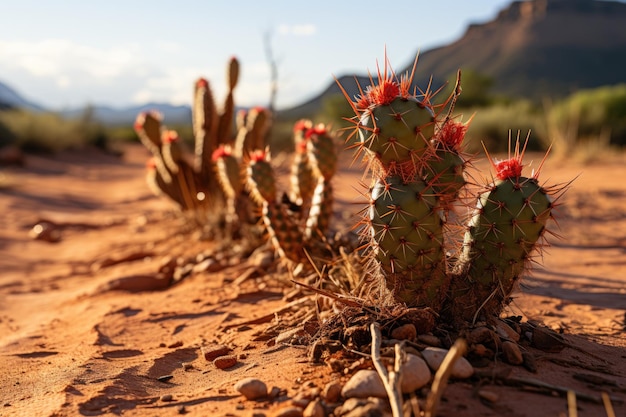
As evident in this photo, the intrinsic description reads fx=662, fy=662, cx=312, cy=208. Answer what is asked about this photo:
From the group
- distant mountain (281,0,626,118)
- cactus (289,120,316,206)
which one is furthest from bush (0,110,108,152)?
distant mountain (281,0,626,118)

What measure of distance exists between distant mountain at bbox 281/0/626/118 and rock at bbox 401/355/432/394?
157ft

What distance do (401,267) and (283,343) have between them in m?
0.72

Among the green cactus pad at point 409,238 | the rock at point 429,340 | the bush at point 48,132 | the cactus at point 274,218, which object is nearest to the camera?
the rock at point 429,340

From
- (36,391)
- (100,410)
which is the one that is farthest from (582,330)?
(36,391)

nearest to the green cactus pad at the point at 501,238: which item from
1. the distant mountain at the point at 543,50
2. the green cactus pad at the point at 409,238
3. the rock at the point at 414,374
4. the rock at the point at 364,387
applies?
the green cactus pad at the point at 409,238

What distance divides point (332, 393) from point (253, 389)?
0.35 m

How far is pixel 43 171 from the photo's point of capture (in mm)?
17516

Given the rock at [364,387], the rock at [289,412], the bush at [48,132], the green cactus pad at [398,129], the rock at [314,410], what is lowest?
the rock at [289,412]

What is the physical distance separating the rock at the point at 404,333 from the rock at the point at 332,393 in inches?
18.1

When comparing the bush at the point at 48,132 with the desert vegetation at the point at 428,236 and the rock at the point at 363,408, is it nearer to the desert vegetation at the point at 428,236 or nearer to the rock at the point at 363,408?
the desert vegetation at the point at 428,236

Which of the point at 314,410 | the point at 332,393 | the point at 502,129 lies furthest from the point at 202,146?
the point at 502,129

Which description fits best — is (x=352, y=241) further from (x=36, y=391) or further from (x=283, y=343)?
(x=36, y=391)

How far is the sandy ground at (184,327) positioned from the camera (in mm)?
2770

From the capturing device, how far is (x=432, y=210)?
10.0 feet
